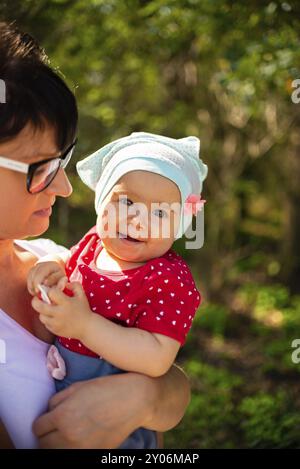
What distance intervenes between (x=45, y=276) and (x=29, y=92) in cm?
59

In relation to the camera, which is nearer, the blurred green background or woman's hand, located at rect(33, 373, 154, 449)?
woman's hand, located at rect(33, 373, 154, 449)

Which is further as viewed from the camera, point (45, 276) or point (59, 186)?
point (59, 186)

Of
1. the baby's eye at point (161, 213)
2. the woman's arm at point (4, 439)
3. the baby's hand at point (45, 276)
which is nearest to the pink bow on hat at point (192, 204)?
the baby's eye at point (161, 213)

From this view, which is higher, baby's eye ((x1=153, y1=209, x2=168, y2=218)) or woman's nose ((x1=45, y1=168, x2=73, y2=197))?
woman's nose ((x1=45, y1=168, x2=73, y2=197))

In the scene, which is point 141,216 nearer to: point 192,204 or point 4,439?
point 192,204

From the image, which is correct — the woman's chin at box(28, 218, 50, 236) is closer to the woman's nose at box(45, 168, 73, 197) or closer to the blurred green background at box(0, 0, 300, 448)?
the woman's nose at box(45, 168, 73, 197)

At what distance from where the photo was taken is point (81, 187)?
5992 mm

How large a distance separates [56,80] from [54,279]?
2.20ft

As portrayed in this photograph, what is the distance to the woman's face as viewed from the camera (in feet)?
6.72

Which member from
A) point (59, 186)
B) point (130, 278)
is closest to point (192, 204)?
point (130, 278)

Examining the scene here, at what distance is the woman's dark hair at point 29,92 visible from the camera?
2.00m

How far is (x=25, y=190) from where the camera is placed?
2.08 meters

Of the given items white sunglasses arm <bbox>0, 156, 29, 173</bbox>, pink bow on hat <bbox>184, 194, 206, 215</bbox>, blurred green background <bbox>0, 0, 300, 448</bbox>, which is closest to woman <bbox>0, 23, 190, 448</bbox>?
white sunglasses arm <bbox>0, 156, 29, 173</bbox>

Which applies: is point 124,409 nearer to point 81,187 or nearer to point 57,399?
point 57,399
